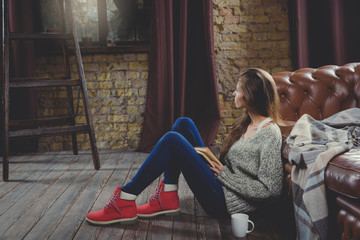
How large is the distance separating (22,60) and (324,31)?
114 inches

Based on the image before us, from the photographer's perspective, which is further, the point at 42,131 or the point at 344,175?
the point at 42,131

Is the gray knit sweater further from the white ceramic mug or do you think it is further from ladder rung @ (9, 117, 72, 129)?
ladder rung @ (9, 117, 72, 129)

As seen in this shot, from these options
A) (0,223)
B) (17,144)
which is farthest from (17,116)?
(0,223)

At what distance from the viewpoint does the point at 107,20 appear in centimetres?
351

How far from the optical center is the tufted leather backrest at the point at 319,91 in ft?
7.01

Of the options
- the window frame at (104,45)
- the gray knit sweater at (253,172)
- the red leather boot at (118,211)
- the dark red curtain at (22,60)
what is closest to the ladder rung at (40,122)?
the dark red curtain at (22,60)

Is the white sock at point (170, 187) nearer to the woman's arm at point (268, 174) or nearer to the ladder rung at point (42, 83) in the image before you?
the woman's arm at point (268, 174)

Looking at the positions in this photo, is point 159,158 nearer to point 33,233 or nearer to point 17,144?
point 33,233

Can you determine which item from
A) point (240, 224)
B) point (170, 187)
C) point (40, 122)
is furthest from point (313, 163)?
point (40, 122)

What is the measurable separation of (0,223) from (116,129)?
1950mm

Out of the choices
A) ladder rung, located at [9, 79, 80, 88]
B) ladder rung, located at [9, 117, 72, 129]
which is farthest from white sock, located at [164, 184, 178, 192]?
ladder rung, located at [9, 117, 72, 129]

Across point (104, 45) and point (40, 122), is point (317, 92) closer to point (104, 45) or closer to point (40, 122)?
point (104, 45)

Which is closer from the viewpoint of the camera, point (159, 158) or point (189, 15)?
point (159, 158)

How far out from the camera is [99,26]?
351 centimetres
